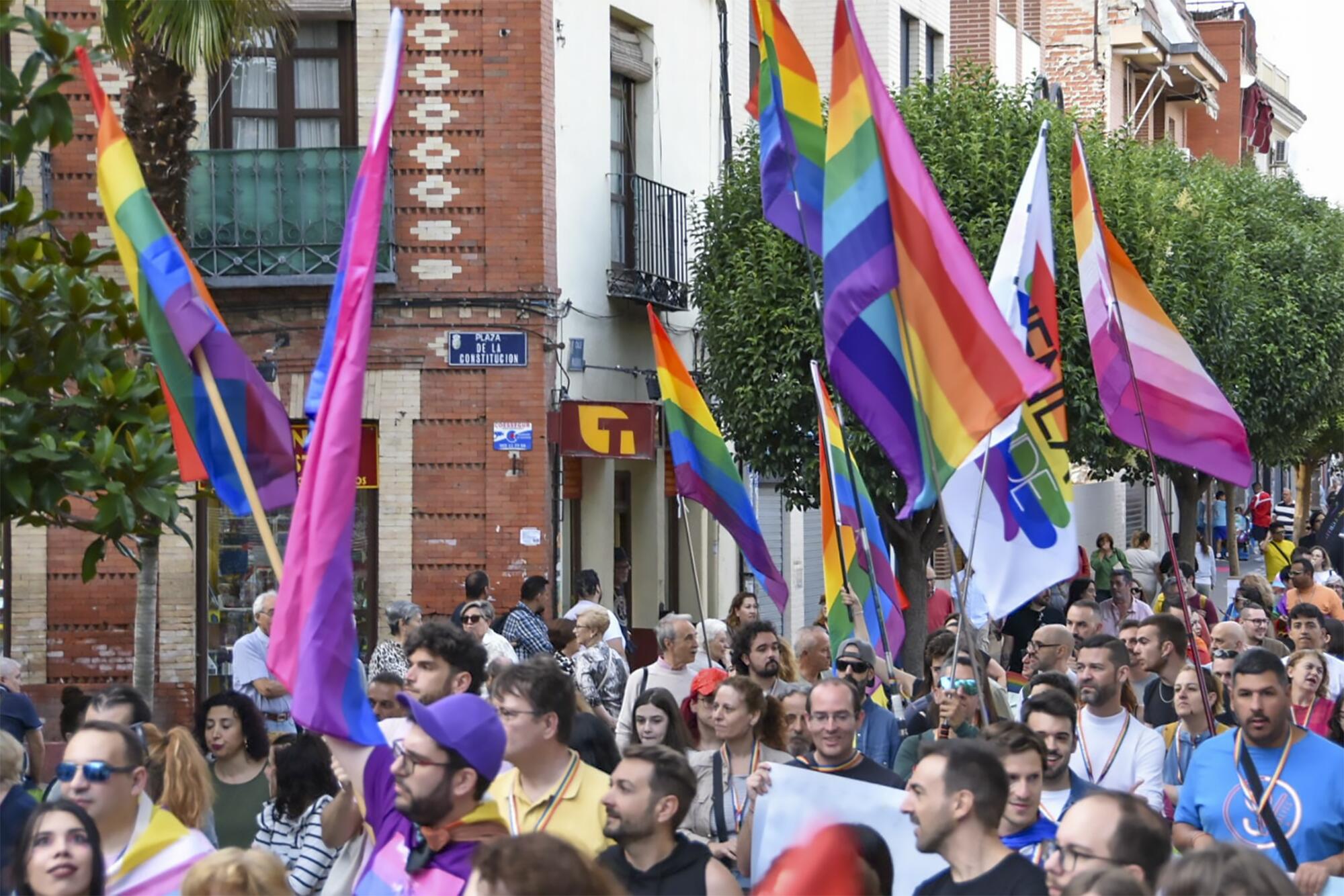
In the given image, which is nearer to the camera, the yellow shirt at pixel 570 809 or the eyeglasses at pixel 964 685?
the yellow shirt at pixel 570 809

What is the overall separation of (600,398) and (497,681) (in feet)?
42.1

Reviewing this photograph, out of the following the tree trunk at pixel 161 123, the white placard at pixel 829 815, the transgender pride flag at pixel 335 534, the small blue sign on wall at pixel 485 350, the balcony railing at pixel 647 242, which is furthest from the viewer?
the balcony railing at pixel 647 242

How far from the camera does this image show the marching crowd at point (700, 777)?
4828mm

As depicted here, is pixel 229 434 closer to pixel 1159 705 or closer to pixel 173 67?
pixel 1159 705

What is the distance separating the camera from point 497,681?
6.16m

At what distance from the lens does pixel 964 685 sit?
27.3 ft

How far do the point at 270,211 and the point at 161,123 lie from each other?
2.42 metres

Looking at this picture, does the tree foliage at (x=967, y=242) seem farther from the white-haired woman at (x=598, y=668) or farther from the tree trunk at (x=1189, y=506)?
the tree trunk at (x=1189, y=506)

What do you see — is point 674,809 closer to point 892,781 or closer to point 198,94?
point 892,781

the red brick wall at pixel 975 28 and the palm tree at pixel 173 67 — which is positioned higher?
the red brick wall at pixel 975 28

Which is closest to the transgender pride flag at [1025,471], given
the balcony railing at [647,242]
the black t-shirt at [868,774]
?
the black t-shirt at [868,774]

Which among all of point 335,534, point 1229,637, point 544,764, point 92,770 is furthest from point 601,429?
point 92,770

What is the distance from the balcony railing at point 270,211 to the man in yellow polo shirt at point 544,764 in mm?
11093

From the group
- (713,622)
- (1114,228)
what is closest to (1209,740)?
Result: (713,622)
